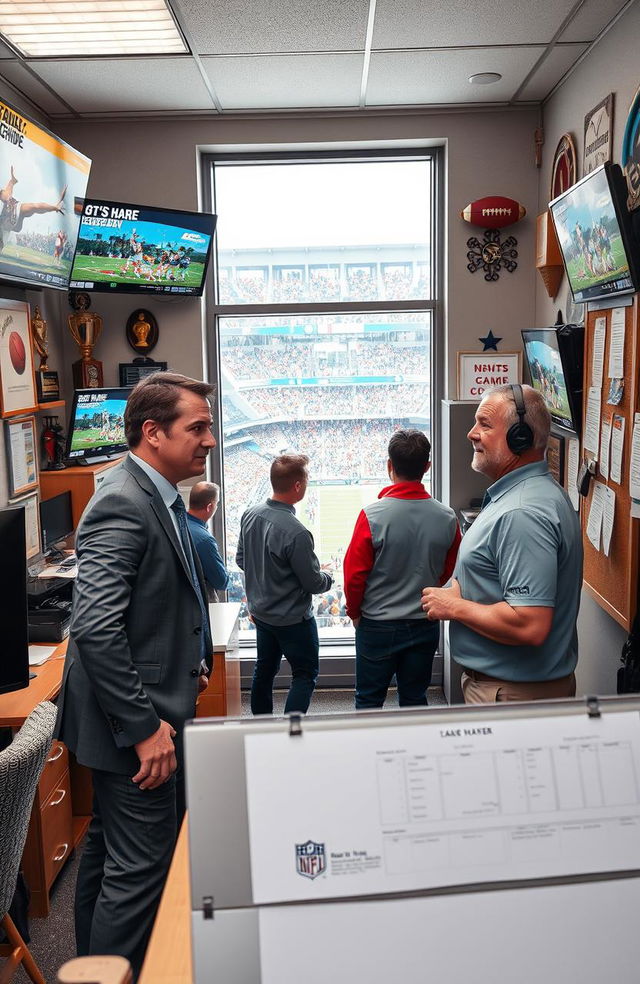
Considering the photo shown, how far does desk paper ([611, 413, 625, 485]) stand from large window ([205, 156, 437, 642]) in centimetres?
199

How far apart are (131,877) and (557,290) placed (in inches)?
126

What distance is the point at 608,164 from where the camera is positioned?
2420 mm

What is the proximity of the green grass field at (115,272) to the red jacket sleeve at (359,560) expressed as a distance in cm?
176

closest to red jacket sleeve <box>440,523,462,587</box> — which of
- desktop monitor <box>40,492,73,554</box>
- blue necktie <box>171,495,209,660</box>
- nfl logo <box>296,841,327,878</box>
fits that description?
blue necktie <box>171,495,209,660</box>

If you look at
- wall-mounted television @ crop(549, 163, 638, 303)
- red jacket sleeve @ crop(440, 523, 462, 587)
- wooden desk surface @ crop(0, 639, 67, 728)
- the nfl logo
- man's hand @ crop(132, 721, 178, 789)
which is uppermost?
wall-mounted television @ crop(549, 163, 638, 303)

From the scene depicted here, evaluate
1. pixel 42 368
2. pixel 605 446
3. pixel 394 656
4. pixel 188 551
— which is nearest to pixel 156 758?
pixel 188 551

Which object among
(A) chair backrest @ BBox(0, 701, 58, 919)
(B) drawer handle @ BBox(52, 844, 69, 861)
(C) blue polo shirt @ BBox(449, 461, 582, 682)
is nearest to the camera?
(A) chair backrest @ BBox(0, 701, 58, 919)

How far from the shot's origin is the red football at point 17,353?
342 centimetres

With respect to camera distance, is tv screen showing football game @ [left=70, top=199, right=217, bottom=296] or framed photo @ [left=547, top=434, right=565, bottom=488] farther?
tv screen showing football game @ [left=70, top=199, right=217, bottom=296]

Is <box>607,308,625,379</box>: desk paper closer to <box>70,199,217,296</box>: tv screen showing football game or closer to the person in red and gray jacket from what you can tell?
the person in red and gray jacket

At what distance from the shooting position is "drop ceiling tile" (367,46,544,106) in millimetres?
3520

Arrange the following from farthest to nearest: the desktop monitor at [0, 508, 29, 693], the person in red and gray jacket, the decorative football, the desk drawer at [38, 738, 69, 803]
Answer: the decorative football
the person in red and gray jacket
the desk drawer at [38, 738, 69, 803]
the desktop monitor at [0, 508, 29, 693]

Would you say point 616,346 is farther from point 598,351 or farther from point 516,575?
point 516,575

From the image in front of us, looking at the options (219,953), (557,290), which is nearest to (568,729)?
(219,953)
